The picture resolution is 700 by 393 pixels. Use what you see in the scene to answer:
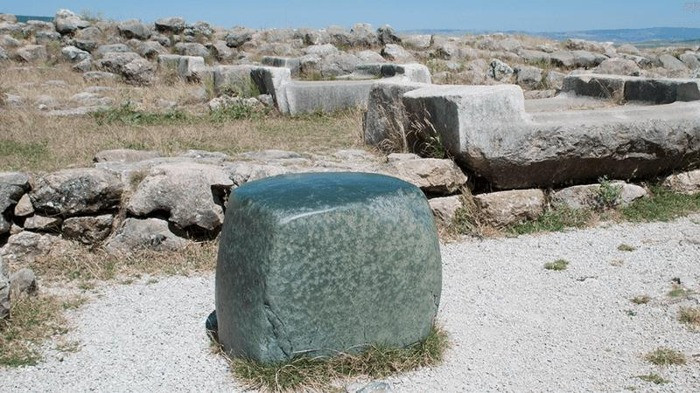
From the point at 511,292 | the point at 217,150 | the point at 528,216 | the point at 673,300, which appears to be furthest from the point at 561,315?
the point at 217,150

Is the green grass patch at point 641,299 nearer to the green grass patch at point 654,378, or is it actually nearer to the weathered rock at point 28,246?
the green grass patch at point 654,378

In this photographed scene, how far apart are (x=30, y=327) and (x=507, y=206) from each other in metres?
4.13

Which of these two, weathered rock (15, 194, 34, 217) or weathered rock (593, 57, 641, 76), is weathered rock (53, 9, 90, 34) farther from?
weathered rock (15, 194, 34, 217)

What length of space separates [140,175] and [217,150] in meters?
2.04

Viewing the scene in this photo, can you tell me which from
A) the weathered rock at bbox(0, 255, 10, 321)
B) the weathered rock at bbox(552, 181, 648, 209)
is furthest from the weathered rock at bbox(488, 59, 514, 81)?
the weathered rock at bbox(0, 255, 10, 321)

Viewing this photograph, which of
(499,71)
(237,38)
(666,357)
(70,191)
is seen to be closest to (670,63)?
(499,71)

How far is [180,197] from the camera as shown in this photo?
584 centimetres

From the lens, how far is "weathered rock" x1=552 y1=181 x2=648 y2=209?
6.91 m

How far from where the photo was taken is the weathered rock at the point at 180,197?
582cm

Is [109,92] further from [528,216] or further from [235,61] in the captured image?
[528,216]

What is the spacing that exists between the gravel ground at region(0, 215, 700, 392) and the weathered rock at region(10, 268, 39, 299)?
387mm

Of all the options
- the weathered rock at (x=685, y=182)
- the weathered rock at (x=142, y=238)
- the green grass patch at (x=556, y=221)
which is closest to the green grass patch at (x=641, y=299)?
the green grass patch at (x=556, y=221)

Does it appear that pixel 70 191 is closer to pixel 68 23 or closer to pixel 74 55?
pixel 74 55

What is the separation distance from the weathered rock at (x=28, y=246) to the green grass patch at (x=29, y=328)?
0.85m
